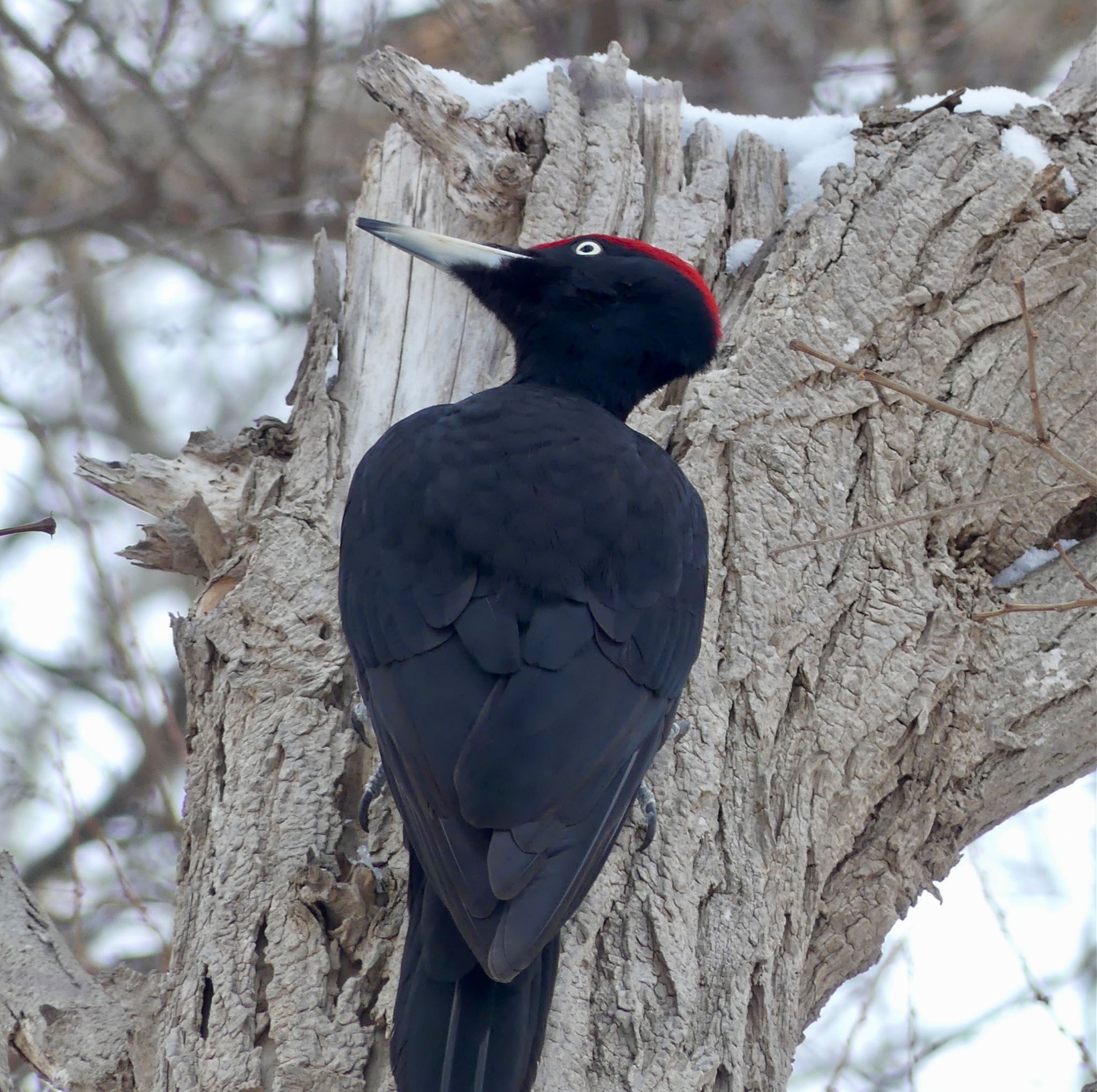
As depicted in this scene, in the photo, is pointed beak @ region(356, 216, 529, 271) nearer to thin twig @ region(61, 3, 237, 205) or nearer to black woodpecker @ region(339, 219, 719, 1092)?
black woodpecker @ region(339, 219, 719, 1092)

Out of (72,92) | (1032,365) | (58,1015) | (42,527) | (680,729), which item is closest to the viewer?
(42,527)

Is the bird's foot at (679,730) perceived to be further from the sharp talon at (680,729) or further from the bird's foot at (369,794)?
the bird's foot at (369,794)

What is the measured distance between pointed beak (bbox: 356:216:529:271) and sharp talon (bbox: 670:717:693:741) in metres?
1.26

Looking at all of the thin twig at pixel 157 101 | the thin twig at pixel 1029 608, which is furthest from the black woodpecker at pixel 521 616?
the thin twig at pixel 157 101

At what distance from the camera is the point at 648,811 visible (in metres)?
2.63

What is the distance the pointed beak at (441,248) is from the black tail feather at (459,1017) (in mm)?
1625

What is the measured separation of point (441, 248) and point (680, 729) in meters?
1.33

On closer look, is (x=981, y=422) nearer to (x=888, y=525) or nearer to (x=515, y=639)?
(x=888, y=525)

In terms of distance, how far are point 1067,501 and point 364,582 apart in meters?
1.80

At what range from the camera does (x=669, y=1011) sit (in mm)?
2391

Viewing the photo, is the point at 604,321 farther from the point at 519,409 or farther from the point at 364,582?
the point at 364,582

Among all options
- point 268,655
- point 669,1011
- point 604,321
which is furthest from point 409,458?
point 669,1011

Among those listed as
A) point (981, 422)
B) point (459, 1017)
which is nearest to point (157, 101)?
point (981, 422)

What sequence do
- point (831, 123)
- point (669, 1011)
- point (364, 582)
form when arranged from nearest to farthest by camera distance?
point (669, 1011) < point (364, 582) < point (831, 123)
